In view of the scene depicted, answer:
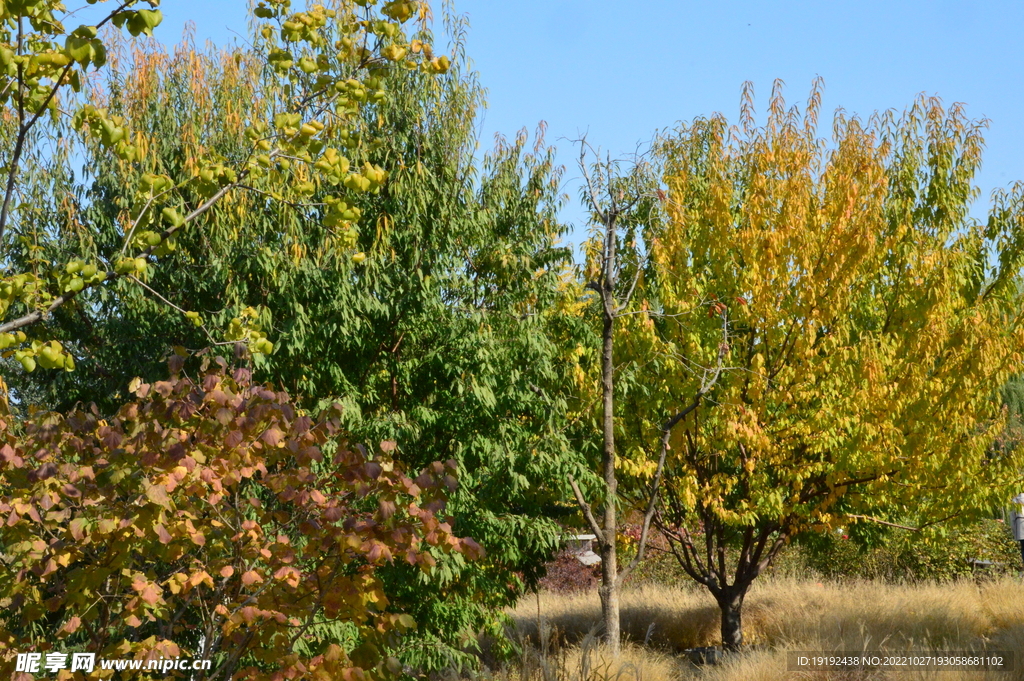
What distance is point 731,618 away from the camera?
11.5 m

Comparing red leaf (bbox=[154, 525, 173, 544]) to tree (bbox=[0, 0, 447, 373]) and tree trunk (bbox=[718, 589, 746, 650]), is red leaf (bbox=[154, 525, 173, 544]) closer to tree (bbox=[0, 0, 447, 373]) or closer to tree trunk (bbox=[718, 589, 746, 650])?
tree (bbox=[0, 0, 447, 373])

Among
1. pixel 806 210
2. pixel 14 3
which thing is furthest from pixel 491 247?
pixel 14 3

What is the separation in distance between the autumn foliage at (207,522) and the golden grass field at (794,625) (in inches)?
56.0

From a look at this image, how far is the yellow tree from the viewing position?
8.94 meters

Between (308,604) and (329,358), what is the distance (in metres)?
4.78

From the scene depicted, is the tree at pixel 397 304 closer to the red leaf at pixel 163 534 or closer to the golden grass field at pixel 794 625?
the golden grass field at pixel 794 625

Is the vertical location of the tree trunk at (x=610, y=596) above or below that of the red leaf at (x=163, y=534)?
below

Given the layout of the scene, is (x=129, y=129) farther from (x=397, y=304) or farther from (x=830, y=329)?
(x=830, y=329)

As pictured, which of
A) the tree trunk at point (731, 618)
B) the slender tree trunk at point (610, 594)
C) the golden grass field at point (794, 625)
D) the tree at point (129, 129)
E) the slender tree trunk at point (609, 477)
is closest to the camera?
the tree at point (129, 129)

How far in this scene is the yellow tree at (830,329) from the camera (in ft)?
29.3

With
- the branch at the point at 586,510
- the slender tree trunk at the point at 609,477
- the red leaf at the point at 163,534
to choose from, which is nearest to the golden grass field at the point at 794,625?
the slender tree trunk at the point at 609,477

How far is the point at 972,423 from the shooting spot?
908 cm

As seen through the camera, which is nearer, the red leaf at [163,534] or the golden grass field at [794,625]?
the red leaf at [163,534]

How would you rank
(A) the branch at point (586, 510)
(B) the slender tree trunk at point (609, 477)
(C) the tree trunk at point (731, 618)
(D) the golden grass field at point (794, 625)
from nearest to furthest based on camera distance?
1. (D) the golden grass field at point (794, 625)
2. (B) the slender tree trunk at point (609, 477)
3. (A) the branch at point (586, 510)
4. (C) the tree trunk at point (731, 618)
